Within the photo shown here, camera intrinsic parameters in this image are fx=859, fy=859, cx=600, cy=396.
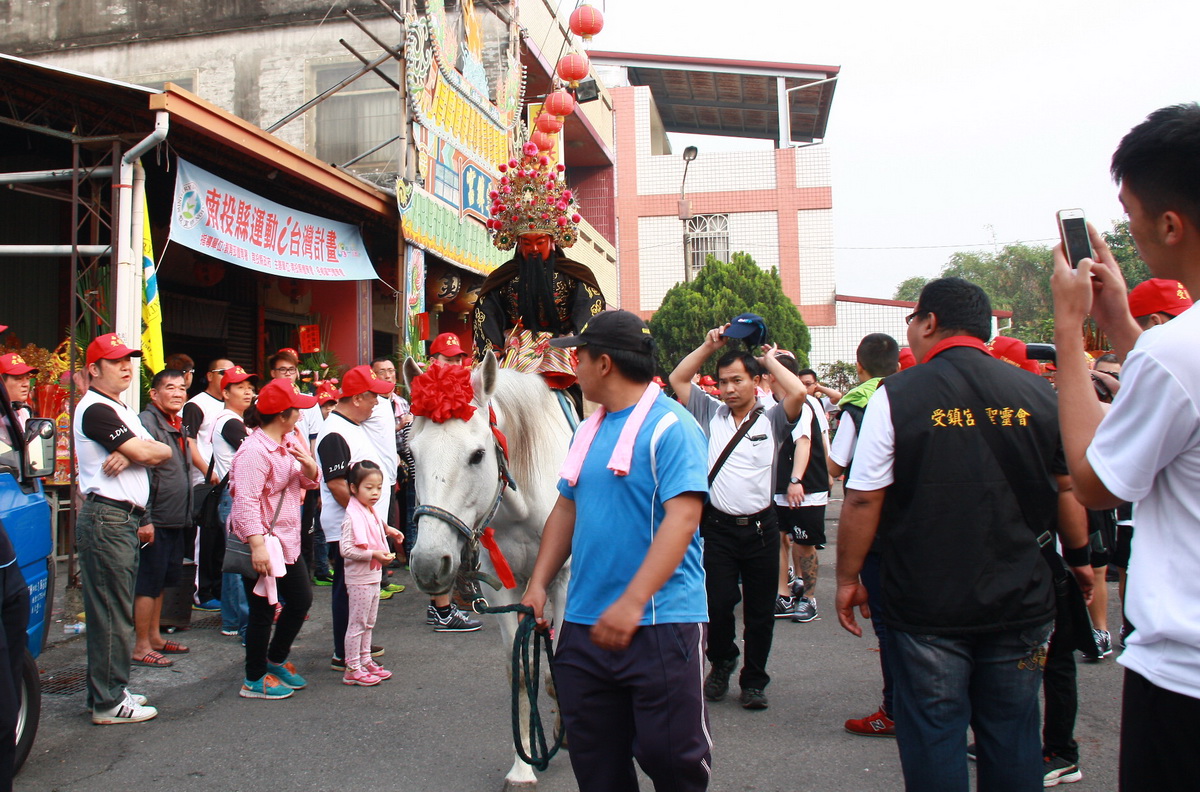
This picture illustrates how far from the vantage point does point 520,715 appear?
427cm

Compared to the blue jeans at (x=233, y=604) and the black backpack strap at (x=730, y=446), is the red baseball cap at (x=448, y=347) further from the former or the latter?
the black backpack strap at (x=730, y=446)

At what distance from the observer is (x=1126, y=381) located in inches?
67.0

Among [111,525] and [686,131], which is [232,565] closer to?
[111,525]

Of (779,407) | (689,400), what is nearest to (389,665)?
(689,400)

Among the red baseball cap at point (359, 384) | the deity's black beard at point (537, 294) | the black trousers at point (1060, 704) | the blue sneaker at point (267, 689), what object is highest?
the deity's black beard at point (537, 294)

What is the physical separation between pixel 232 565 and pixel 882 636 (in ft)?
12.3

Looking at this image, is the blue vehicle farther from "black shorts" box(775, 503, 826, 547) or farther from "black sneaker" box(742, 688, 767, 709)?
"black shorts" box(775, 503, 826, 547)

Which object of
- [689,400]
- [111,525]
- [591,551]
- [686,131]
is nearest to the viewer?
[591,551]

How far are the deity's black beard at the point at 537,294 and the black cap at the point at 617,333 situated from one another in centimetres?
276

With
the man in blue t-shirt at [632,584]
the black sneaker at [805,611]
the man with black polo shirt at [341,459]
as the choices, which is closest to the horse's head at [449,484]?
the man in blue t-shirt at [632,584]

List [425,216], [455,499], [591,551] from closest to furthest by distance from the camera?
[591,551] → [455,499] → [425,216]

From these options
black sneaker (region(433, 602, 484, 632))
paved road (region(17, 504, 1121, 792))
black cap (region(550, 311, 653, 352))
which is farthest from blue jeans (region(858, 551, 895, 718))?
black sneaker (region(433, 602, 484, 632))

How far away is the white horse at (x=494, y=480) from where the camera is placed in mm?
3375

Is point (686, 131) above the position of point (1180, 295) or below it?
above
